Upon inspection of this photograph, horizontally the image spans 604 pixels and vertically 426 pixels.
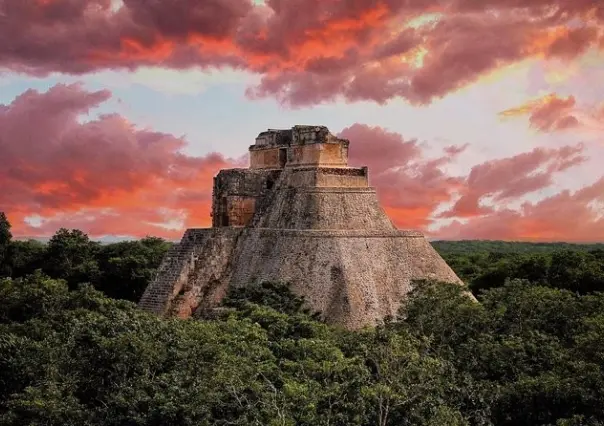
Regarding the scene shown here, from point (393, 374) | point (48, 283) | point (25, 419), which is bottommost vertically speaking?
point (25, 419)

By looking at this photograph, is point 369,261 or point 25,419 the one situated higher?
point 369,261

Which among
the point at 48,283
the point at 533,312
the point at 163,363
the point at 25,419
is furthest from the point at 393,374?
the point at 48,283

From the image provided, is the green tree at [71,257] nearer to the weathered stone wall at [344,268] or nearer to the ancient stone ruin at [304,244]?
the ancient stone ruin at [304,244]

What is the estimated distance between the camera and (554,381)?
18438 mm

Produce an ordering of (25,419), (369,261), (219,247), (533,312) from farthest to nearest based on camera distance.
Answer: (219,247), (369,261), (533,312), (25,419)

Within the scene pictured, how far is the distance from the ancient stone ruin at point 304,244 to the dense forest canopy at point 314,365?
1494 mm

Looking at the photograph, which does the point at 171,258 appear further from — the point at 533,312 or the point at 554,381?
the point at 554,381

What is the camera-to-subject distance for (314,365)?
17.9 m

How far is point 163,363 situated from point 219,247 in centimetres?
1137

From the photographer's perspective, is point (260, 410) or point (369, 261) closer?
point (260, 410)

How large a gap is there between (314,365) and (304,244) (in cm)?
1040

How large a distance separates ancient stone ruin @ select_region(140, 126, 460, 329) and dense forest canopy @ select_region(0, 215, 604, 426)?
1494mm

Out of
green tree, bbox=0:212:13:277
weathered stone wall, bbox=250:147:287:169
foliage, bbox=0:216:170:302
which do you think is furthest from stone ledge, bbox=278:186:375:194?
green tree, bbox=0:212:13:277

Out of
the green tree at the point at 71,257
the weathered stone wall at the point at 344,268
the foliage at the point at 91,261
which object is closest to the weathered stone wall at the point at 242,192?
the weathered stone wall at the point at 344,268
